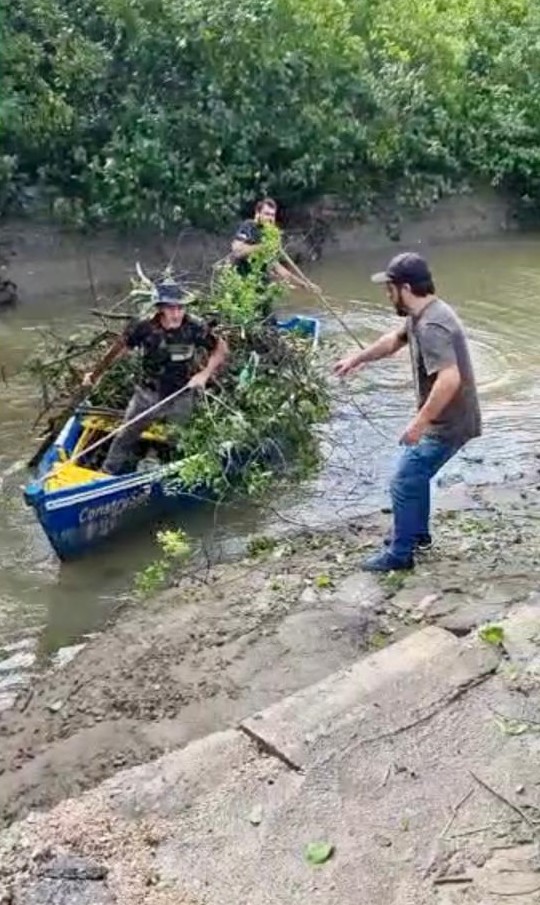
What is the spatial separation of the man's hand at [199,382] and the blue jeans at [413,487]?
2.42m

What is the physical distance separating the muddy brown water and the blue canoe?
0.66 feet

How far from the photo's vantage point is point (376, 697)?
598 cm

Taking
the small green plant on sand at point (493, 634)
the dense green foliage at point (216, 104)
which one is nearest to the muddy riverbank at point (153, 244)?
the dense green foliage at point (216, 104)

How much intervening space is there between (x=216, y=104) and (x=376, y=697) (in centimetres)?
1588

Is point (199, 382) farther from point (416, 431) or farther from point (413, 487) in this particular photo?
point (416, 431)

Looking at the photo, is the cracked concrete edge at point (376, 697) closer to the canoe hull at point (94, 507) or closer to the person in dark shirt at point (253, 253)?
the canoe hull at point (94, 507)

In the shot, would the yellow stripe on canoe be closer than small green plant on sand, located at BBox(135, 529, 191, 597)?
No

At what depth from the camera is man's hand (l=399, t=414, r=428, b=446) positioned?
7395 millimetres

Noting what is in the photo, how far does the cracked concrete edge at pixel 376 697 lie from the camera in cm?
572

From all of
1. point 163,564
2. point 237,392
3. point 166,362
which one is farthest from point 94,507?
point 237,392

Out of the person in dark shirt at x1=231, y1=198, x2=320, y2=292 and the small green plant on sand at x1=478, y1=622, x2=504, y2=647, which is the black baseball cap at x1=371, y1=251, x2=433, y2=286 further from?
the person in dark shirt at x1=231, y1=198, x2=320, y2=292

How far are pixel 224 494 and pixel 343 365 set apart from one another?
248 centimetres

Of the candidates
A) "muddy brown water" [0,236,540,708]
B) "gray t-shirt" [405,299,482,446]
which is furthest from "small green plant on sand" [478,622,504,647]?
"muddy brown water" [0,236,540,708]

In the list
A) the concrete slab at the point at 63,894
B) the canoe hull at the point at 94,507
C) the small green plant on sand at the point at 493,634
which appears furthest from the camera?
the canoe hull at the point at 94,507
